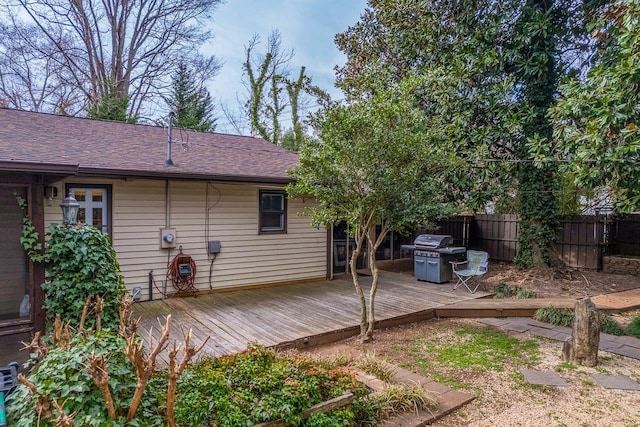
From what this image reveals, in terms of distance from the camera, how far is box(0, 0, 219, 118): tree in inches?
516

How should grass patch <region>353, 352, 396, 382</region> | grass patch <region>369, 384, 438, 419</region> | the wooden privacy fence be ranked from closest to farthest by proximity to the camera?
grass patch <region>369, 384, 438, 419</region>, grass patch <region>353, 352, 396, 382</region>, the wooden privacy fence

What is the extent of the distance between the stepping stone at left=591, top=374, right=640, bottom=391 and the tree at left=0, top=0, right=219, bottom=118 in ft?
44.9

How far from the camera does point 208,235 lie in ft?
23.1

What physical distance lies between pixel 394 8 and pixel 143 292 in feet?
31.2

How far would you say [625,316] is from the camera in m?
6.18

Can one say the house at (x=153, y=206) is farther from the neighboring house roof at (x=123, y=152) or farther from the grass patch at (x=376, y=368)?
the grass patch at (x=376, y=368)

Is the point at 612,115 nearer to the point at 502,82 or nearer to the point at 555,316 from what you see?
the point at 555,316

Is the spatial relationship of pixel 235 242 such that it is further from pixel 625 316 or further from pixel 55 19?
pixel 55 19

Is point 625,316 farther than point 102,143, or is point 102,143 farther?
point 102,143

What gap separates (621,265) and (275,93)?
1473 cm

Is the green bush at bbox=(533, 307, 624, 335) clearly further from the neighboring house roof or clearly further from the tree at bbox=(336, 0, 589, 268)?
the neighboring house roof

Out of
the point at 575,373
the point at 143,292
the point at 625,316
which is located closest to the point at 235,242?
the point at 143,292

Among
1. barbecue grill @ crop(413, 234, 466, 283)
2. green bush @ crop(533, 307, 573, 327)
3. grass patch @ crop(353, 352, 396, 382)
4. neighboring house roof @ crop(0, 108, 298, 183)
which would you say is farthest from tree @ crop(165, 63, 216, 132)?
green bush @ crop(533, 307, 573, 327)

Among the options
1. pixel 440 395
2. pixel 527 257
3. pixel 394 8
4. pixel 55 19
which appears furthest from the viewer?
pixel 55 19
